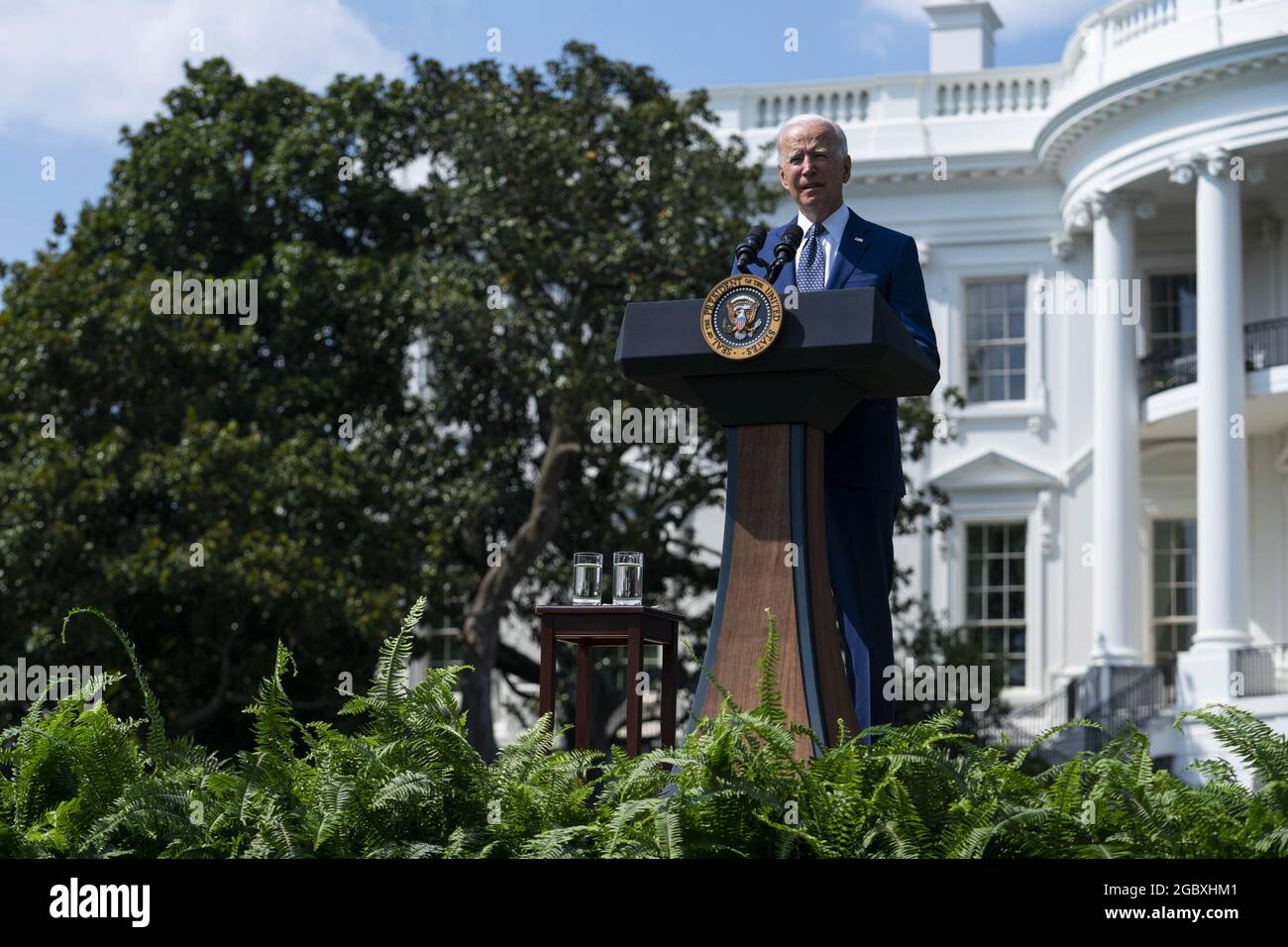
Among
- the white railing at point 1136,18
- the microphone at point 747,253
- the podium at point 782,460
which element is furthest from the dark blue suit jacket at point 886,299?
the white railing at point 1136,18

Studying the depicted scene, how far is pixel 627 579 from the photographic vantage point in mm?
6395

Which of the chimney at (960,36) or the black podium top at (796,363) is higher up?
the chimney at (960,36)

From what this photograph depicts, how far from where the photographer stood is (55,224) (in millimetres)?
19609

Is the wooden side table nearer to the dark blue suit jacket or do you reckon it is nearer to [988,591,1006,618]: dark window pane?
the dark blue suit jacket

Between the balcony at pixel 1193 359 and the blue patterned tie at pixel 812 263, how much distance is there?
19.1 metres

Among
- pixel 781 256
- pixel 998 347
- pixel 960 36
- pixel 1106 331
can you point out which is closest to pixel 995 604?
pixel 998 347

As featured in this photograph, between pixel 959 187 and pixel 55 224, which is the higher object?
pixel 959 187

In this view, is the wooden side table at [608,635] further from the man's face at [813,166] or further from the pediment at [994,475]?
the pediment at [994,475]

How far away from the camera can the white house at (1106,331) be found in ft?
74.9

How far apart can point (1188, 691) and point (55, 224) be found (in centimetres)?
1462

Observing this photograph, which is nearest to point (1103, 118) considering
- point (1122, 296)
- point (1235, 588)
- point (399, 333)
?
point (1122, 296)

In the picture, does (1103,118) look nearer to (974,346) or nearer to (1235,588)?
(974,346)

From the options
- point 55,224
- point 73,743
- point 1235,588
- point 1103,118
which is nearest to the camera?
point 73,743
